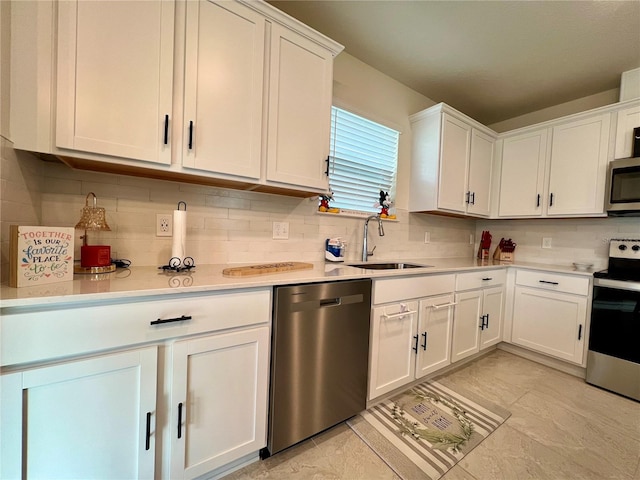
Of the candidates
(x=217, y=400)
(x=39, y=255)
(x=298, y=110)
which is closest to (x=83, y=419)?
(x=217, y=400)

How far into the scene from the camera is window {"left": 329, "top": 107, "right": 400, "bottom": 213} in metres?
2.21

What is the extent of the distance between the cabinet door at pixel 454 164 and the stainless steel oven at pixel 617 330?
4.08 feet

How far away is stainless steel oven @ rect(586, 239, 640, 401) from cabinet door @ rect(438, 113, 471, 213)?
4.08 ft

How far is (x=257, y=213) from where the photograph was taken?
1796 millimetres

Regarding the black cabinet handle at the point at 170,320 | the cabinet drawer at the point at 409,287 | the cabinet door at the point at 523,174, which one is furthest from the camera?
the cabinet door at the point at 523,174

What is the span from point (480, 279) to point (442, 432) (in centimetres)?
134

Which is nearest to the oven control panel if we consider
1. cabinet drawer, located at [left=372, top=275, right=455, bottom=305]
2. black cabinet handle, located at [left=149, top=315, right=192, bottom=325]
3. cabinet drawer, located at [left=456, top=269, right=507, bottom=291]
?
cabinet drawer, located at [left=456, top=269, right=507, bottom=291]

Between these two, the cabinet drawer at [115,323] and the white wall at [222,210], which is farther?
the white wall at [222,210]

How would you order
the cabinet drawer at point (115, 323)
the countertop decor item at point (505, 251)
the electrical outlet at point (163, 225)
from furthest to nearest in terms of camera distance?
1. the countertop decor item at point (505, 251)
2. the electrical outlet at point (163, 225)
3. the cabinet drawer at point (115, 323)

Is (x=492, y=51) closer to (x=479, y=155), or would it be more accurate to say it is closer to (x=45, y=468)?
(x=479, y=155)

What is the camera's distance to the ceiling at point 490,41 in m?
1.70

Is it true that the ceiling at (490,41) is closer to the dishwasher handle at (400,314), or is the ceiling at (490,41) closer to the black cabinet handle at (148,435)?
the dishwasher handle at (400,314)

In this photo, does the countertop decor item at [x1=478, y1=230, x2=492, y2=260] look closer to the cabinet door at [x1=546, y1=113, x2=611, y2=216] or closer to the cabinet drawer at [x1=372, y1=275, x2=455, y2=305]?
the cabinet door at [x1=546, y1=113, x2=611, y2=216]

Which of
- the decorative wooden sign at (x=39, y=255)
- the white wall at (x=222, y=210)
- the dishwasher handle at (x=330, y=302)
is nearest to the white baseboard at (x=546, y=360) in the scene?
the white wall at (x=222, y=210)
